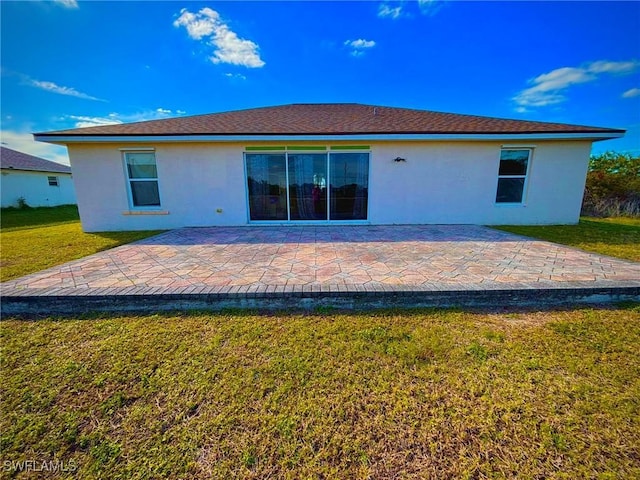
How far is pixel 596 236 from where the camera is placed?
7016 millimetres

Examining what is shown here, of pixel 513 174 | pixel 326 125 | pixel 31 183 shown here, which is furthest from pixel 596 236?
pixel 31 183

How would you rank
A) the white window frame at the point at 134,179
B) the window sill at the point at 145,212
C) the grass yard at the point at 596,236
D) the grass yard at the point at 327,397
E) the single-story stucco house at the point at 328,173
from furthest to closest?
the window sill at the point at 145,212 < the white window frame at the point at 134,179 < the single-story stucco house at the point at 328,173 < the grass yard at the point at 596,236 < the grass yard at the point at 327,397

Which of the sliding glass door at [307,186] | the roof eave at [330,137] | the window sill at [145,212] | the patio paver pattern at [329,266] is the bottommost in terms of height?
the patio paver pattern at [329,266]

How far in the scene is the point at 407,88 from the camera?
15.4 metres

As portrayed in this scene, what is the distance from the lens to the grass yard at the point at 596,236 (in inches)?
223

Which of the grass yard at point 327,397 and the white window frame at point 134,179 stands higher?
the white window frame at point 134,179

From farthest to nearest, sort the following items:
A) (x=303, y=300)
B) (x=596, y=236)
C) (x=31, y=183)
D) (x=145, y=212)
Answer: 1. (x=31, y=183)
2. (x=145, y=212)
3. (x=596, y=236)
4. (x=303, y=300)

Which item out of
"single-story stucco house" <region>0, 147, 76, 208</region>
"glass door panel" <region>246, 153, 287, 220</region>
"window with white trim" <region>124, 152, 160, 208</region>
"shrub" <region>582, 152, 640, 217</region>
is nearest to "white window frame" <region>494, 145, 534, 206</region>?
"shrub" <region>582, 152, 640, 217</region>

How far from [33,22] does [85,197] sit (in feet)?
18.8

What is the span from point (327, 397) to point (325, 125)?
28.0 feet

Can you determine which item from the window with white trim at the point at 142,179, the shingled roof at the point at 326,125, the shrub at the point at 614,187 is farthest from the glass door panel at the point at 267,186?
the shrub at the point at 614,187

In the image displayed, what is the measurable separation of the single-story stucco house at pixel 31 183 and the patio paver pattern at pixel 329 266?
2293 cm

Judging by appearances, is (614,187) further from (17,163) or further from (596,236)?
(17,163)

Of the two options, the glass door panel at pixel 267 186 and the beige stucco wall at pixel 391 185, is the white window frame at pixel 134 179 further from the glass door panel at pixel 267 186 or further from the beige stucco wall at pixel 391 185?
the glass door panel at pixel 267 186
